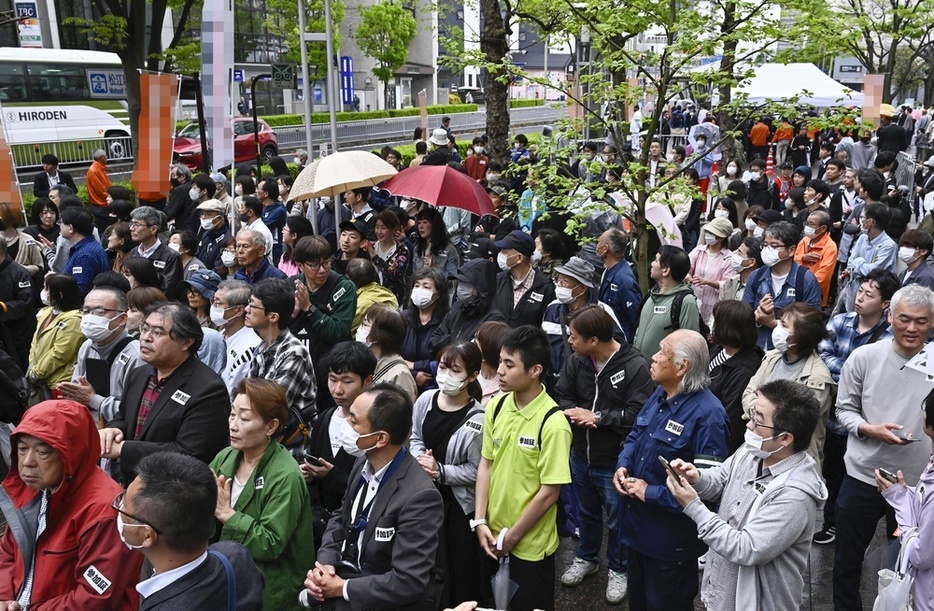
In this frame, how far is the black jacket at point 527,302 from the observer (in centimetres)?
625

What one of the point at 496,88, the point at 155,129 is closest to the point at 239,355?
the point at 155,129

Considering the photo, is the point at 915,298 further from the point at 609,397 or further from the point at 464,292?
the point at 464,292

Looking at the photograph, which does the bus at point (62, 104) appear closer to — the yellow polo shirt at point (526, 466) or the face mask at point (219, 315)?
the face mask at point (219, 315)

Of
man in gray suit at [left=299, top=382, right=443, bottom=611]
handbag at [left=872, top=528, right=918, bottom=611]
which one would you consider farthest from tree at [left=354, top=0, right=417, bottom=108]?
handbag at [left=872, top=528, right=918, bottom=611]

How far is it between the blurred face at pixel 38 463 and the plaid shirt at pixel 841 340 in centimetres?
422

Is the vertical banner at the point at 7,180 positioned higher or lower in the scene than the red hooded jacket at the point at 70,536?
higher

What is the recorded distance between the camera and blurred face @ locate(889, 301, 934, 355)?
4164mm

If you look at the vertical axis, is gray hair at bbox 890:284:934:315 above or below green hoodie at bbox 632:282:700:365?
above

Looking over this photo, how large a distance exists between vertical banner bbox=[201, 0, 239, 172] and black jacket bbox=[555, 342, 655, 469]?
190 inches

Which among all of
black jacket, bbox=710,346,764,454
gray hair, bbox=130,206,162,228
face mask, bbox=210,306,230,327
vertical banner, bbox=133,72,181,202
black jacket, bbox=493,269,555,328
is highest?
vertical banner, bbox=133,72,181,202

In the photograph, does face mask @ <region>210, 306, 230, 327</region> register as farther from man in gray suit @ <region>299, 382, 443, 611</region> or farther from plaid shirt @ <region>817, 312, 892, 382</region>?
plaid shirt @ <region>817, 312, 892, 382</region>

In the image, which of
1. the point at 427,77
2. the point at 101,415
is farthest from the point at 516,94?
the point at 101,415

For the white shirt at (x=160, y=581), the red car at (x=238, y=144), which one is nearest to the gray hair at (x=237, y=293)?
the white shirt at (x=160, y=581)

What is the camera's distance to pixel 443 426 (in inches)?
171
